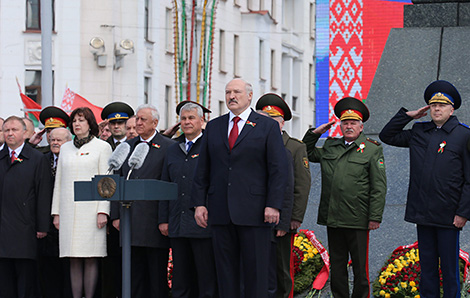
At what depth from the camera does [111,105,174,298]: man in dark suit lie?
10680 mm

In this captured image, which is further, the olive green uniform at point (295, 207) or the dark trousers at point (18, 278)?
the dark trousers at point (18, 278)

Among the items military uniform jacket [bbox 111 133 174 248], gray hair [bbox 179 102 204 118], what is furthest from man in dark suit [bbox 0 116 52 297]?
gray hair [bbox 179 102 204 118]

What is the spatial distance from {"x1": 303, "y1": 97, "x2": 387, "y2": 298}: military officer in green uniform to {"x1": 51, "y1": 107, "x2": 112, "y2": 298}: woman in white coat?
2.05 metres

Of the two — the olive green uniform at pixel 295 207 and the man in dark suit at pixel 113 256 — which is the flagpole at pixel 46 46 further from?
the olive green uniform at pixel 295 207

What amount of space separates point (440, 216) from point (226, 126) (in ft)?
6.66

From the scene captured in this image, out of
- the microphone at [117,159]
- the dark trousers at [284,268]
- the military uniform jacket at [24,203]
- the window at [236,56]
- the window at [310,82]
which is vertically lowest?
the dark trousers at [284,268]

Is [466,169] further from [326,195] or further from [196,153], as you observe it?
[196,153]

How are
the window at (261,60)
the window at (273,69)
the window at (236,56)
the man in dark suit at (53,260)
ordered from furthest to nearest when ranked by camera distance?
the window at (273,69), the window at (261,60), the window at (236,56), the man in dark suit at (53,260)

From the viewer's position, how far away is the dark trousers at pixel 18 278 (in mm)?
11172

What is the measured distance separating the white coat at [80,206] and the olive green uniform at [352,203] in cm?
205

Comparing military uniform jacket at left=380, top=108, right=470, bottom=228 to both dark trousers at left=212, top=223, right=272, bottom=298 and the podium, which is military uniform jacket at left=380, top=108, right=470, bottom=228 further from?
the podium

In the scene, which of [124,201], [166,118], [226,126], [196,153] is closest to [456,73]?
[196,153]

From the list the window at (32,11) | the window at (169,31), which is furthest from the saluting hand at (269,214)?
the window at (169,31)

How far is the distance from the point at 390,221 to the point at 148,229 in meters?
2.83
